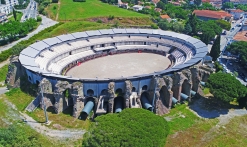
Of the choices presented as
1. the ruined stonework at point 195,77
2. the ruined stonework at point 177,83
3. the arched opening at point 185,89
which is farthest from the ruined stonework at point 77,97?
the ruined stonework at point 195,77

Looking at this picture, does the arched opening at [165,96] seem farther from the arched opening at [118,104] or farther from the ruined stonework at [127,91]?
the arched opening at [118,104]

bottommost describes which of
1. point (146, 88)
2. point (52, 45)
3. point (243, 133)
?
point (243, 133)

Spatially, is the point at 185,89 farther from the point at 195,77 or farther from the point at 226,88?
the point at 226,88

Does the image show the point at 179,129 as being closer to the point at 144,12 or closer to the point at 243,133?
the point at 243,133

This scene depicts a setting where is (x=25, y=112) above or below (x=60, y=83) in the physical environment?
below

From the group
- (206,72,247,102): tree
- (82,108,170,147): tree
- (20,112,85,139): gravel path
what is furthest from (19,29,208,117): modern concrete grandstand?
(82,108,170,147): tree

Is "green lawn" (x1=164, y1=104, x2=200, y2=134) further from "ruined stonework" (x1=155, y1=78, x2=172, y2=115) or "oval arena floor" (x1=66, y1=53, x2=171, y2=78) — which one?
"oval arena floor" (x1=66, y1=53, x2=171, y2=78)

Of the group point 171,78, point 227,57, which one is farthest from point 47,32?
point 227,57
